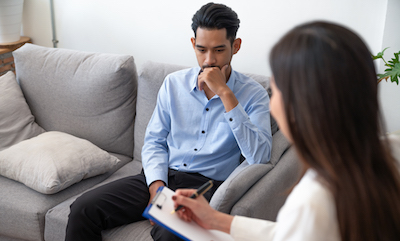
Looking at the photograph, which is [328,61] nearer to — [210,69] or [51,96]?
[210,69]

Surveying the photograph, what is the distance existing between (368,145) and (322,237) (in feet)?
0.65

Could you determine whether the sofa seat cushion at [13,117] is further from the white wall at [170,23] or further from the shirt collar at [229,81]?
the shirt collar at [229,81]

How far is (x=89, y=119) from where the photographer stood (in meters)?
2.27

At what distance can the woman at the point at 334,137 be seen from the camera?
74 cm

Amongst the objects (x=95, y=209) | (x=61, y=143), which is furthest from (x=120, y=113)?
(x=95, y=209)

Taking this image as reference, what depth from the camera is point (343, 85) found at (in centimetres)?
73

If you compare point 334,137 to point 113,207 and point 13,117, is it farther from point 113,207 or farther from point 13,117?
point 13,117

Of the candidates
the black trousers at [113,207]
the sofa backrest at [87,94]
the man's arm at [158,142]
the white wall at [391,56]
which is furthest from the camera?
the sofa backrest at [87,94]

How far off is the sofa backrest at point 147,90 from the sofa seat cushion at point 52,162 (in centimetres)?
22

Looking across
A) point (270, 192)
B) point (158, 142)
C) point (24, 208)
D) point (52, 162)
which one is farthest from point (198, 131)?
point (24, 208)

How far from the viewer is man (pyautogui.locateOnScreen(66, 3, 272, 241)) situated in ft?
5.35

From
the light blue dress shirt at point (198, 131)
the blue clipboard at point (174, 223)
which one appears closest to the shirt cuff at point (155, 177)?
the light blue dress shirt at point (198, 131)

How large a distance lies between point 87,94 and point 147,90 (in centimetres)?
36

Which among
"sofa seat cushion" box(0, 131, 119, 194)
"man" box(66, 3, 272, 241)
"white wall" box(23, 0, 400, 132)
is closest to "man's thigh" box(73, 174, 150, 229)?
"man" box(66, 3, 272, 241)
